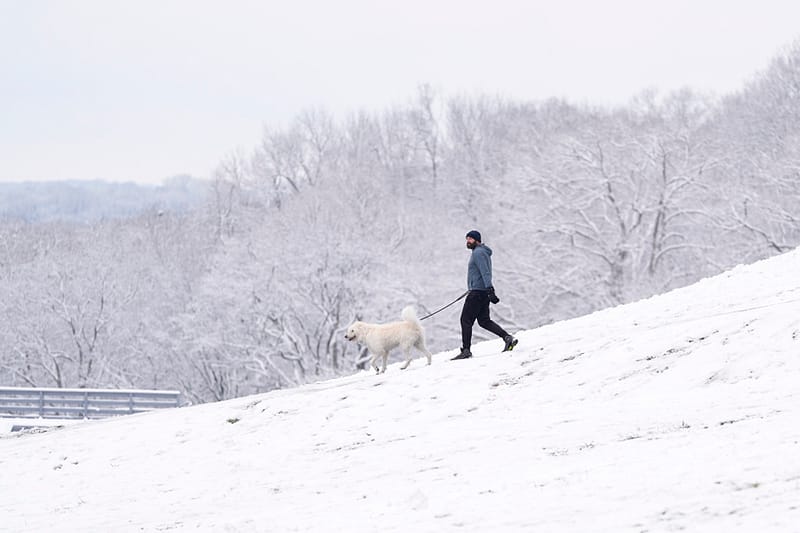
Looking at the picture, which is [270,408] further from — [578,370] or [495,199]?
[495,199]

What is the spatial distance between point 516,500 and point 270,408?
316 inches

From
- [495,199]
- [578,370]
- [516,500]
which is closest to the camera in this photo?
[516,500]

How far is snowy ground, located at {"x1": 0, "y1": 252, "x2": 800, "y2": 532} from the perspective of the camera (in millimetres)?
7441

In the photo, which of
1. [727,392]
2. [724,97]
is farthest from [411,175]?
[727,392]

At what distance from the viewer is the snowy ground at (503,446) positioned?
24.4 ft

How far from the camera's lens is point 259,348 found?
132ft

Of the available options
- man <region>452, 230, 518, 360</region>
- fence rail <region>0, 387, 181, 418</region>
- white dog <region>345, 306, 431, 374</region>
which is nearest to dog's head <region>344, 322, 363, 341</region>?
white dog <region>345, 306, 431, 374</region>

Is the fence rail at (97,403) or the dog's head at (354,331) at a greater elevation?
the dog's head at (354,331)

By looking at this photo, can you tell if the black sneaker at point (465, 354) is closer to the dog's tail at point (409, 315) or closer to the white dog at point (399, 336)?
the white dog at point (399, 336)

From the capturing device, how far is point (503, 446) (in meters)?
10.0

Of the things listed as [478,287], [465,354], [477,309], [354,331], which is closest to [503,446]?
[477,309]

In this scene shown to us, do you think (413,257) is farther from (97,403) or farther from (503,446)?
(503,446)

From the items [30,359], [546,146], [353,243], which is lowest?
[30,359]

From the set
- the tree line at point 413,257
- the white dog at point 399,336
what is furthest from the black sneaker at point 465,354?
the tree line at point 413,257
